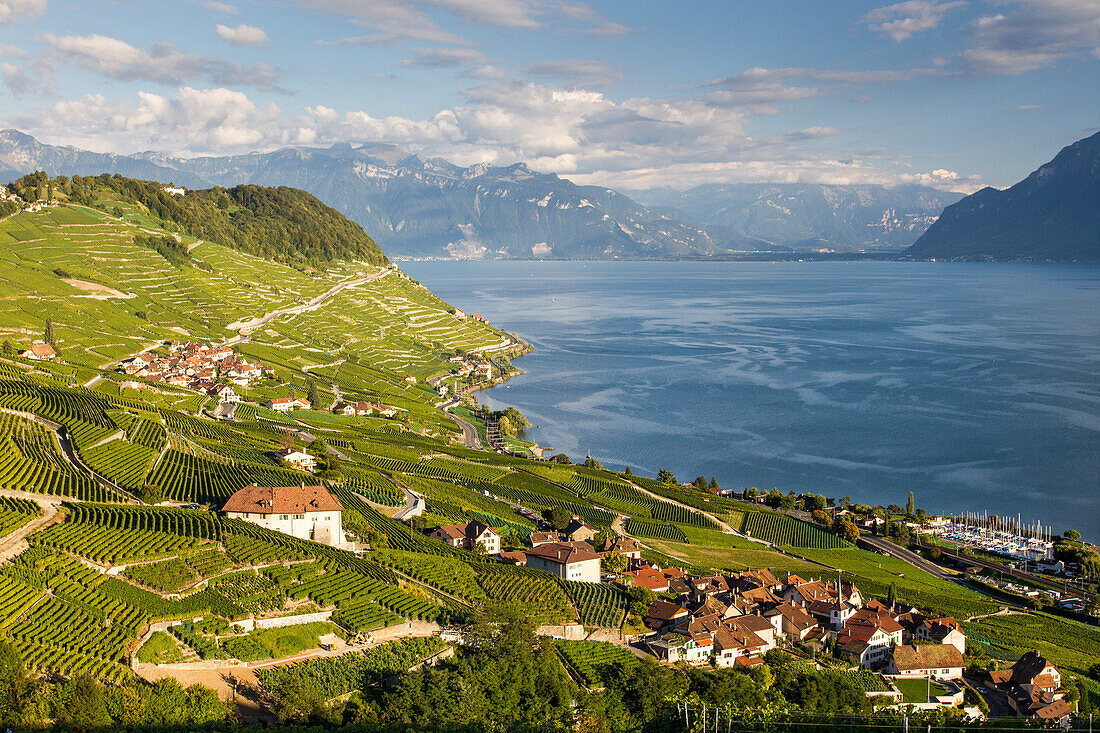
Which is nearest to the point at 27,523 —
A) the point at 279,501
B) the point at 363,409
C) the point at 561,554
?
the point at 279,501

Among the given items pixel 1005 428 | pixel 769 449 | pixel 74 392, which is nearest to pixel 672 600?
pixel 74 392

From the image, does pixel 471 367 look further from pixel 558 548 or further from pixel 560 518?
pixel 558 548

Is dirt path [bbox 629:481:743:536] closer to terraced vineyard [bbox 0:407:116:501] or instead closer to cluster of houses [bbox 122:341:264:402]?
cluster of houses [bbox 122:341:264:402]

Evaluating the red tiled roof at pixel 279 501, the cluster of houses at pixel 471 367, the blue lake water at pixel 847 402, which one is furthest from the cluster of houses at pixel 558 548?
the cluster of houses at pixel 471 367

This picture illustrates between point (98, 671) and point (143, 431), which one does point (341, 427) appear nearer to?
point (143, 431)

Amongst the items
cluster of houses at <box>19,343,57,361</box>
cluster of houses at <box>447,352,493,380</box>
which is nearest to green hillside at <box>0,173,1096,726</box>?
cluster of houses at <box>19,343,57,361</box>
